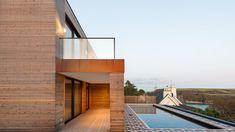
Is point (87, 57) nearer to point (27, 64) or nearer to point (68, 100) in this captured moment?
point (27, 64)

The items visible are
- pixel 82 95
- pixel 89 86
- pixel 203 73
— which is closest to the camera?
pixel 82 95

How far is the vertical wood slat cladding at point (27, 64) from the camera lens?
6309mm

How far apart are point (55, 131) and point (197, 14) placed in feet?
47.2

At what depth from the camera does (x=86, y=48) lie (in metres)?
7.21

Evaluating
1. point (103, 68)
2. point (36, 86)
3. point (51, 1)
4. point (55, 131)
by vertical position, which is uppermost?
point (51, 1)

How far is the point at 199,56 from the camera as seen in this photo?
24156 mm

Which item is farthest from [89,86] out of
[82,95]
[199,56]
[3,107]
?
[199,56]

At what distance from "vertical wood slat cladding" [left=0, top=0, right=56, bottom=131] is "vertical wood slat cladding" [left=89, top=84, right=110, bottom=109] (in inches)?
350

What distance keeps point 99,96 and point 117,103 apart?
8.84 m

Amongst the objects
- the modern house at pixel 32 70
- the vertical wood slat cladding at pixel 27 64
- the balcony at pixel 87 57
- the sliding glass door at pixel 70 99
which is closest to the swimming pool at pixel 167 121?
the modern house at pixel 32 70

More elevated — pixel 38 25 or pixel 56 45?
pixel 38 25

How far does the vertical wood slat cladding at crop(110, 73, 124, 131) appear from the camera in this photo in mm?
6629

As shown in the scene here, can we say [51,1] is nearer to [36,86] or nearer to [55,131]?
[36,86]

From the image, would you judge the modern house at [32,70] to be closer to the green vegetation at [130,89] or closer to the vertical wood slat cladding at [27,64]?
A: the vertical wood slat cladding at [27,64]
